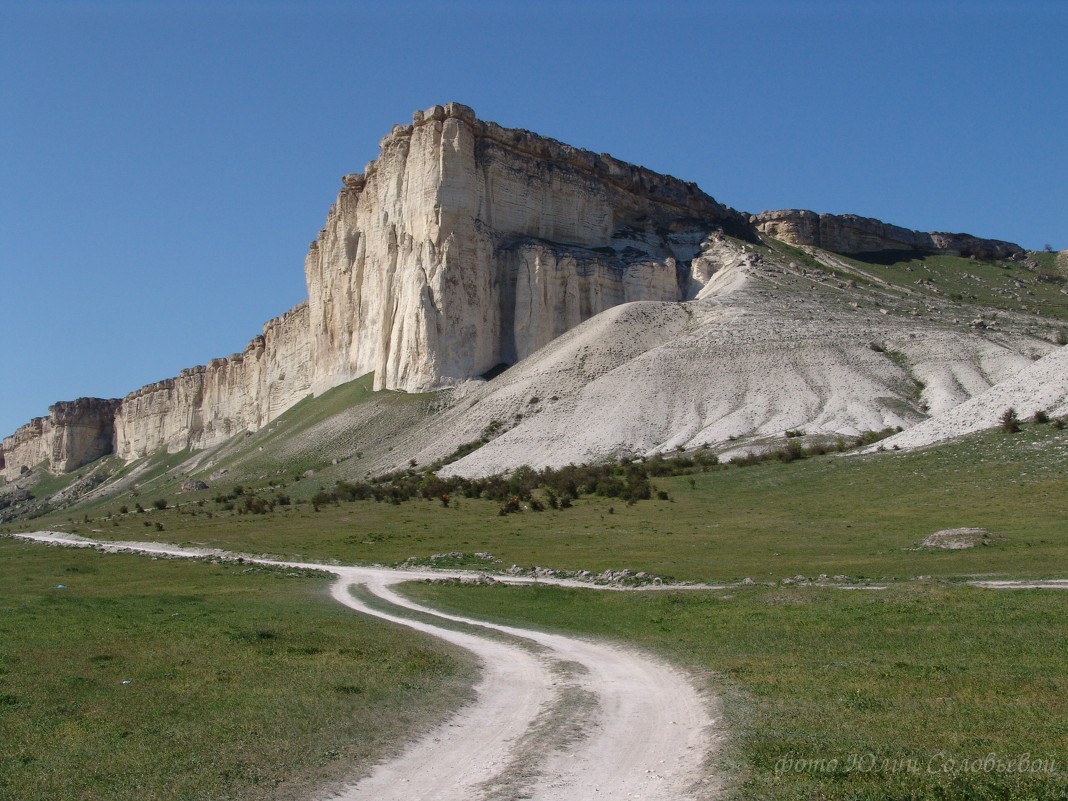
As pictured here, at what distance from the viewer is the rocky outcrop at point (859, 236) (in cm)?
12500

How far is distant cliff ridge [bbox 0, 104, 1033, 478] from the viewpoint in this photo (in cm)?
9125

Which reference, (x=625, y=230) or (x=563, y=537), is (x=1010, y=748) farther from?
(x=625, y=230)

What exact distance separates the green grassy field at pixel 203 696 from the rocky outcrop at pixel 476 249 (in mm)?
69393

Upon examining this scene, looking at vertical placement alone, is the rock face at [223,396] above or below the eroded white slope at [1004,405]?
above

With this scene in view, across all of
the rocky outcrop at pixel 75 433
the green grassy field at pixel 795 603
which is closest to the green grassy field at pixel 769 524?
the green grassy field at pixel 795 603

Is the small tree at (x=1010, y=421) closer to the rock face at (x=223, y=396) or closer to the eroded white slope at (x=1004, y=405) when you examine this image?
the eroded white slope at (x=1004, y=405)

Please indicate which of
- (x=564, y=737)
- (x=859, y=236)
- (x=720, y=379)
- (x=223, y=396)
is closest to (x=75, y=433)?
(x=223, y=396)

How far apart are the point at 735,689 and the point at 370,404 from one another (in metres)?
78.8

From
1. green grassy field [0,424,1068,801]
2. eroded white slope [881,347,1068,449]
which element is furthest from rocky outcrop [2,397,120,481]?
eroded white slope [881,347,1068,449]

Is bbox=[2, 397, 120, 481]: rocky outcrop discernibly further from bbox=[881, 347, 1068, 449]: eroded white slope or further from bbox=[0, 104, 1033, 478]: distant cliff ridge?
bbox=[881, 347, 1068, 449]: eroded white slope

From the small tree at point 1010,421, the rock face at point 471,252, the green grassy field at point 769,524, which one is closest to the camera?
the green grassy field at point 769,524

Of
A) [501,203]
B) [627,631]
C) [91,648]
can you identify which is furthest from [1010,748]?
[501,203]

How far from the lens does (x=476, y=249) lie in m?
92.8

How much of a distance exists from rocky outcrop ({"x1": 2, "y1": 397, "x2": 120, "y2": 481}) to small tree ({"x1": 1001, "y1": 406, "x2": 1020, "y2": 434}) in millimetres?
154017
